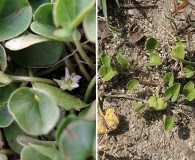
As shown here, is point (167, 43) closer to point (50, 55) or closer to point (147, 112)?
point (147, 112)

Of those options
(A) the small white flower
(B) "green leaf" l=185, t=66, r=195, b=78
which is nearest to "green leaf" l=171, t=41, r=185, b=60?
(B) "green leaf" l=185, t=66, r=195, b=78

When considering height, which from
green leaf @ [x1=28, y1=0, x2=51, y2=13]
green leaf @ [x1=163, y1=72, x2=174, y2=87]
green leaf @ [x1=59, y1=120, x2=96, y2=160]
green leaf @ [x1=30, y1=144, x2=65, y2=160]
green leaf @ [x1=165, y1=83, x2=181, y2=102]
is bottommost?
green leaf @ [x1=30, y1=144, x2=65, y2=160]

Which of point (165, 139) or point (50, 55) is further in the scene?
point (165, 139)

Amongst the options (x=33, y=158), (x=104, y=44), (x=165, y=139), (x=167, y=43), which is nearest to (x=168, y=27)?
(x=167, y=43)

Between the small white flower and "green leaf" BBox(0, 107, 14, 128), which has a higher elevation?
the small white flower

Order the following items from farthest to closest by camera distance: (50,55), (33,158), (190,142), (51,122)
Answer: (190,142), (50,55), (33,158), (51,122)

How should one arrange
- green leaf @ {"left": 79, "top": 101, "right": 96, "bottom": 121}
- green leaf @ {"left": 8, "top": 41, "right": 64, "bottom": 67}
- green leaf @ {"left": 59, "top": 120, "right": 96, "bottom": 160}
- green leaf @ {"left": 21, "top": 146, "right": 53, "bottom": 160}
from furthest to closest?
1. green leaf @ {"left": 8, "top": 41, "right": 64, "bottom": 67}
2. green leaf @ {"left": 21, "top": 146, "right": 53, "bottom": 160}
3. green leaf @ {"left": 79, "top": 101, "right": 96, "bottom": 121}
4. green leaf @ {"left": 59, "top": 120, "right": 96, "bottom": 160}

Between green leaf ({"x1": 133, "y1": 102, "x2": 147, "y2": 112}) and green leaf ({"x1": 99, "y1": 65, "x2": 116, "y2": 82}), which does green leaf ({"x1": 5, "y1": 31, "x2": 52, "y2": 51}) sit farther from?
green leaf ({"x1": 133, "y1": 102, "x2": 147, "y2": 112})

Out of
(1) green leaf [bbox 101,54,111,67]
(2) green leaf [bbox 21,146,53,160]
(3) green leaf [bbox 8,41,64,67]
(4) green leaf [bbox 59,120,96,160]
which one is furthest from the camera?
(1) green leaf [bbox 101,54,111,67]
